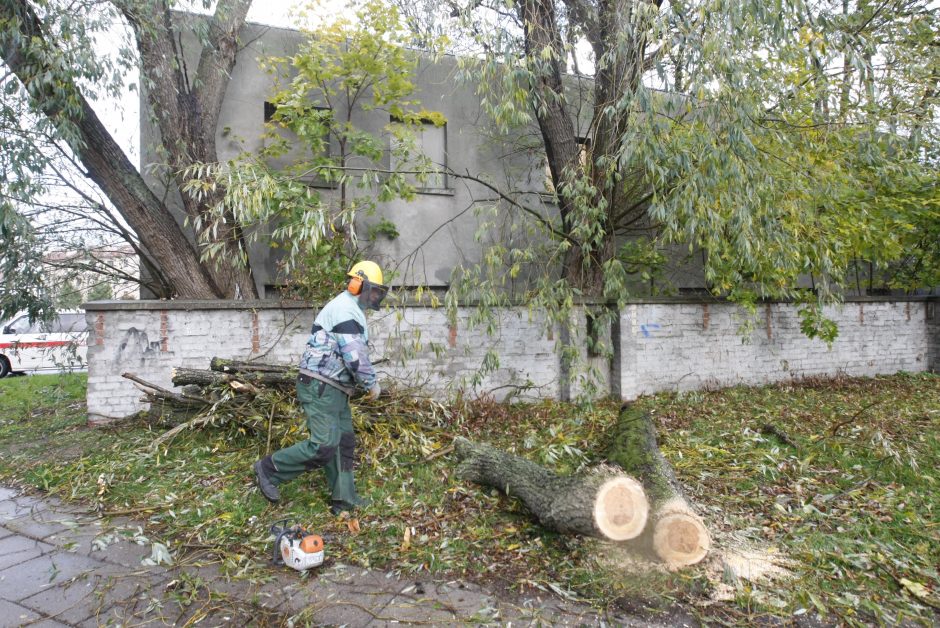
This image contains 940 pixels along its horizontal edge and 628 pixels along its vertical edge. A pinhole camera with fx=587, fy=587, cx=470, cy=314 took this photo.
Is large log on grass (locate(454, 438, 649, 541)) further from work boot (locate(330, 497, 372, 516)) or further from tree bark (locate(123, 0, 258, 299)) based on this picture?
tree bark (locate(123, 0, 258, 299))

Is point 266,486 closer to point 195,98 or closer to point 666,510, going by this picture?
point 666,510

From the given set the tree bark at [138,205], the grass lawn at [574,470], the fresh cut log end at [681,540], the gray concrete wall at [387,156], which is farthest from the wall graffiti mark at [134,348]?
the fresh cut log end at [681,540]

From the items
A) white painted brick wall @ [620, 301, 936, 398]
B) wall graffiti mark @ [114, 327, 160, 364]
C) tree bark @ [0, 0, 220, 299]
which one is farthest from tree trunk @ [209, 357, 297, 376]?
white painted brick wall @ [620, 301, 936, 398]

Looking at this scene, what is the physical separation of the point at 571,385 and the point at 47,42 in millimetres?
6837

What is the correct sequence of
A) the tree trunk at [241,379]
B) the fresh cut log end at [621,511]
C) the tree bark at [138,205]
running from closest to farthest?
the fresh cut log end at [621,511] → the tree trunk at [241,379] → the tree bark at [138,205]

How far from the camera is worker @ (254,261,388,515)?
4.01 metres

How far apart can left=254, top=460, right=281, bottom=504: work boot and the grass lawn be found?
146mm

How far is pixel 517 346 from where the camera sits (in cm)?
748

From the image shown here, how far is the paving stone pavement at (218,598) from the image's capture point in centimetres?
286

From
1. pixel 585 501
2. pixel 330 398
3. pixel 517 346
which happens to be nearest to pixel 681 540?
pixel 585 501

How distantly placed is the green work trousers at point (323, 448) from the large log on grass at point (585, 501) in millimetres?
1153

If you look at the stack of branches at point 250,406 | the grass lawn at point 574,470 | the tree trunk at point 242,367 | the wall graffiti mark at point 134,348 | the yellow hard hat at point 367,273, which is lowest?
the grass lawn at point 574,470

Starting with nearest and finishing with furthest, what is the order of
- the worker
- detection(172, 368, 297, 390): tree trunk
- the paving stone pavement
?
the paving stone pavement < the worker < detection(172, 368, 297, 390): tree trunk

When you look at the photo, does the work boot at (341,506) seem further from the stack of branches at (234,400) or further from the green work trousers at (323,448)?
the stack of branches at (234,400)
